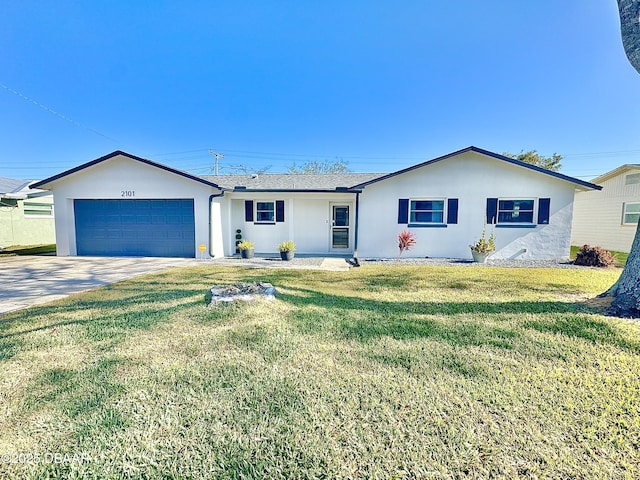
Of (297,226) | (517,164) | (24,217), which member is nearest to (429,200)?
(517,164)

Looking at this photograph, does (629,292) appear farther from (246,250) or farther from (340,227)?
(246,250)

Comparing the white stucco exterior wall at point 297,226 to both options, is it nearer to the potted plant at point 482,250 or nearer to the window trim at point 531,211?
the potted plant at point 482,250

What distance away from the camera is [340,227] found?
38.4 ft

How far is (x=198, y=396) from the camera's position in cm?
238

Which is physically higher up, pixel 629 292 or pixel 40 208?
pixel 40 208

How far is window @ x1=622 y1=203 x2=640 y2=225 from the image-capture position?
40.9 feet

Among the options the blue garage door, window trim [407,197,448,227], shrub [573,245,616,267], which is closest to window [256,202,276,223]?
the blue garage door

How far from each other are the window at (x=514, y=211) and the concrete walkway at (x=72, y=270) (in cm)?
614

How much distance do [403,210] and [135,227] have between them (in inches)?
411

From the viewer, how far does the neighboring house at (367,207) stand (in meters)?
9.93

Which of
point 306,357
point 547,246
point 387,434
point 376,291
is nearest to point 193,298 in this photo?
point 306,357

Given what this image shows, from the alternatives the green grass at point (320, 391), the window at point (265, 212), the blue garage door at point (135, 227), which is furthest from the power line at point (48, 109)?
the green grass at point (320, 391)

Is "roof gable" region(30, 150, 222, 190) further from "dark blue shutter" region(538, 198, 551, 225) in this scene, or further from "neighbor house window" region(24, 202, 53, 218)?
"dark blue shutter" region(538, 198, 551, 225)

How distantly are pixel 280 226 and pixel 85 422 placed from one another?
31.6 ft
